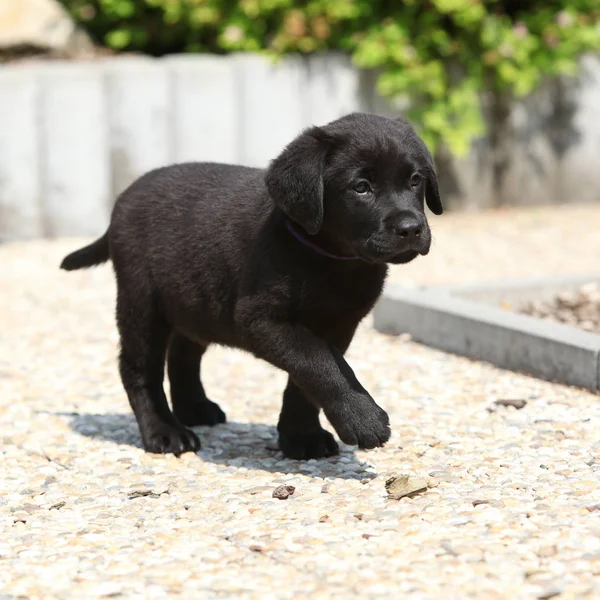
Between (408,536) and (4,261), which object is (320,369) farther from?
(4,261)

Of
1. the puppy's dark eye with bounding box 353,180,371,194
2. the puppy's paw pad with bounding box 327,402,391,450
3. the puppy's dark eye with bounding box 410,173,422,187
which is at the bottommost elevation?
the puppy's paw pad with bounding box 327,402,391,450

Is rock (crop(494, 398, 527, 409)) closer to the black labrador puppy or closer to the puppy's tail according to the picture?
the black labrador puppy

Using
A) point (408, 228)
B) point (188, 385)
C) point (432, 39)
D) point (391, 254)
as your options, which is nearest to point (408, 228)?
point (408, 228)

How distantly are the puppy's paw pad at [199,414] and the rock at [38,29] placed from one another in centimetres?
638

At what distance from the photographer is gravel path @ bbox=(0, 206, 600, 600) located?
3.39 m

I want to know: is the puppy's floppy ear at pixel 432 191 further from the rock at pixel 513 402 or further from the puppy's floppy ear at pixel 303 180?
the rock at pixel 513 402

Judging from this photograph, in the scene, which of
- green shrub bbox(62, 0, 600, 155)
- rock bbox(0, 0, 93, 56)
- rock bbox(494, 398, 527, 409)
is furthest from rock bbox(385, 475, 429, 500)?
rock bbox(0, 0, 93, 56)

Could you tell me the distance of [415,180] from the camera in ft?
14.4

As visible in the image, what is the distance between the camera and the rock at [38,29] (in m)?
10.9

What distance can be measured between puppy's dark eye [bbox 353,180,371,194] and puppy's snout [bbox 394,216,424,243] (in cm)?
21

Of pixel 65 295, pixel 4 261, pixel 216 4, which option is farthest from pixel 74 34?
pixel 65 295

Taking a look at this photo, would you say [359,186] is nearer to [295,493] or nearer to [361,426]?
[361,426]

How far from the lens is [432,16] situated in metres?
10.8

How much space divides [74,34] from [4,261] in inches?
115
